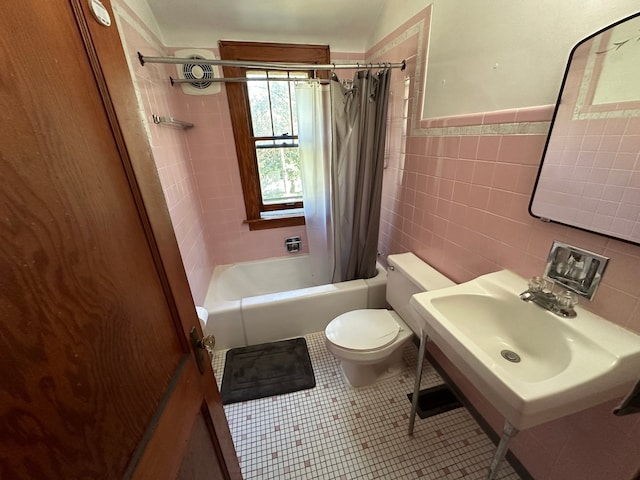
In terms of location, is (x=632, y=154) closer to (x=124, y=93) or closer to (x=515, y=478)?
(x=124, y=93)

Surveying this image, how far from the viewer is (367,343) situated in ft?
4.88

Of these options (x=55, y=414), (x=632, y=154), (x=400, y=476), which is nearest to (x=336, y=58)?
(x=632, y=154)

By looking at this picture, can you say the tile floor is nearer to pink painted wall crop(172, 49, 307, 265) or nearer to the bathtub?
the bathtub

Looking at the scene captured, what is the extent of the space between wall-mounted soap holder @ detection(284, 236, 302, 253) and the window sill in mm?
146

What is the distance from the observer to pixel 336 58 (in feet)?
7.22

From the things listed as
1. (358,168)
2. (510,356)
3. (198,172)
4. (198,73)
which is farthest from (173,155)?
(510,356)

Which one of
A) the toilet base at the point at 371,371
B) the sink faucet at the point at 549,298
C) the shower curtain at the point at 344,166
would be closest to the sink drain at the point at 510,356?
the sink faucet at the point at 549,298

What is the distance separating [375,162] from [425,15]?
2.68ft

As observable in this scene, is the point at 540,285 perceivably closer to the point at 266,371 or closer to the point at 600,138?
the point at 600,138

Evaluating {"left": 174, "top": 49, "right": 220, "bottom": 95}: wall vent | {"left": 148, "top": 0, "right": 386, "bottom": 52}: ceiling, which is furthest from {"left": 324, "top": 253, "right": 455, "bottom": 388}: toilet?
{"left": 174, "top": 49, "right": 220, "bottom": 95}: wall vent

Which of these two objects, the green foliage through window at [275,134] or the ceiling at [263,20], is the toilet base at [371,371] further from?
the ceiling at [263,20]

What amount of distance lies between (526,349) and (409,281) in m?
0.66

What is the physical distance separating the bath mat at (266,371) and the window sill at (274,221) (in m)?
1.07

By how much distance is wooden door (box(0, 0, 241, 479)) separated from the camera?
0.31 metres
